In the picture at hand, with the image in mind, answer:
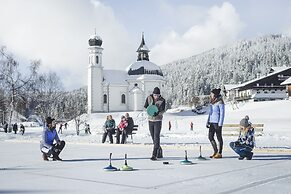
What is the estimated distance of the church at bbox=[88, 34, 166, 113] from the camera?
308ft

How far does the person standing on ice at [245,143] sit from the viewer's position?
10.6 metres

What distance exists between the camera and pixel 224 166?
9133mm

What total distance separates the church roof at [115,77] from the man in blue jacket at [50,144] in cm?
8444

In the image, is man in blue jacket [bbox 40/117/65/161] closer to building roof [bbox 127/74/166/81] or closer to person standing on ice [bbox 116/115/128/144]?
person standing on ice [bbox 116/115/128/144]

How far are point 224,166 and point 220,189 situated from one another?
3011 mm

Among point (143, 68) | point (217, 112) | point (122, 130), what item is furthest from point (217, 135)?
point (143, 68)

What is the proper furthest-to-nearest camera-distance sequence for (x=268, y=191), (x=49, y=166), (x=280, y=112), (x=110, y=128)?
1. (x=280, y=112)
2. (x=110, y=128)
3. (x=49, y=166)
4. (x=268, y=191)

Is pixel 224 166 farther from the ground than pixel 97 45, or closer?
closer

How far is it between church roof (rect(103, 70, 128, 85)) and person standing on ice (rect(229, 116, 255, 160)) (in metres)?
85.6

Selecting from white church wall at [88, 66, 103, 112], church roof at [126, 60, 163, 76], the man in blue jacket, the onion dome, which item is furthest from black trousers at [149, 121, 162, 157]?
the onion dome

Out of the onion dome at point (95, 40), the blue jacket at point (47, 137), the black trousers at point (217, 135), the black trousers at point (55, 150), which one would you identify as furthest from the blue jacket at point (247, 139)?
the onion dome at point (95, 40)

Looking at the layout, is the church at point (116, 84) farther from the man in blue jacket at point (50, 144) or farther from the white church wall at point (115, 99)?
the man in blue jacket at point (50, 144)

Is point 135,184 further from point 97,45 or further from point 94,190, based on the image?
point 97,45

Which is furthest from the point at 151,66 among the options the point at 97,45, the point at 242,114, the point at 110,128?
the point at 110,128
